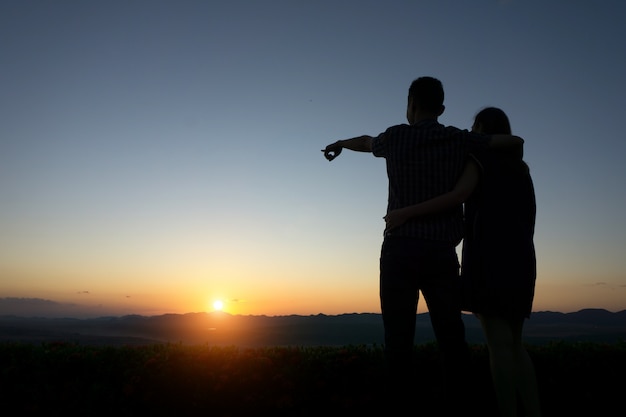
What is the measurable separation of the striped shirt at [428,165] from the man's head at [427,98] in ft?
0.36

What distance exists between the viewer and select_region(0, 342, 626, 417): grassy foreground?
5.77 metres

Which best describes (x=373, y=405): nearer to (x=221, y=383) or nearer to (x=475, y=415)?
(x=475, y=415)

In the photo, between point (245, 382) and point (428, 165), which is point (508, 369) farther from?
point (245, 382)

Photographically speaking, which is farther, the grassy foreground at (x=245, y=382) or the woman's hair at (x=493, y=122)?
the grassy foreground at (x=245, y=382)

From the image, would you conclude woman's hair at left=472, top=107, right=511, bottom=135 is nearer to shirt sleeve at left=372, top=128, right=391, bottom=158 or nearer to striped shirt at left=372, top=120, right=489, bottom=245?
striped shirt at left=372, top=120, right=489, bottom=245

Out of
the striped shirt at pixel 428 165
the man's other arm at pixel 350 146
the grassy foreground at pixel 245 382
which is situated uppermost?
the man's other arm at pixel 350 146

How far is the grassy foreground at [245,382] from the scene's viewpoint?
5.77m

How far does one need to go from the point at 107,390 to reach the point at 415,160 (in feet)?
15.9

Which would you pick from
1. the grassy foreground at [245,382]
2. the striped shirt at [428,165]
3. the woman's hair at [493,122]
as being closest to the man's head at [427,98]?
the striped shirt at [428,165]

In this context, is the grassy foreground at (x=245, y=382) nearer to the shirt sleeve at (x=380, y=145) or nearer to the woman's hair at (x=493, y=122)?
the woman's hair at (x=493, y=122)

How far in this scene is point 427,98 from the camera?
3.35m

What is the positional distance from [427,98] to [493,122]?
756 millimetres

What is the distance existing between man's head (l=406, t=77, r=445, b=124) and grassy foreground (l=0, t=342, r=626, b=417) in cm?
323

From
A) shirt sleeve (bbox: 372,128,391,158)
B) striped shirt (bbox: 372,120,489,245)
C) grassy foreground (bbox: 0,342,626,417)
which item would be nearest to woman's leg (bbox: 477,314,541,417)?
striped shirt (bbox: 372,120,489,245)
